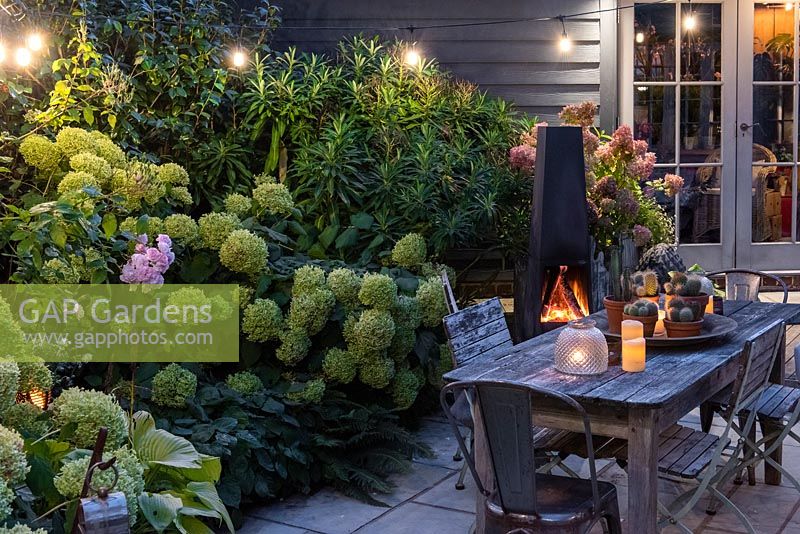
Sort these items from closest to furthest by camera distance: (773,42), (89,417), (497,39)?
(89,417) → (497,39) → (773,42)

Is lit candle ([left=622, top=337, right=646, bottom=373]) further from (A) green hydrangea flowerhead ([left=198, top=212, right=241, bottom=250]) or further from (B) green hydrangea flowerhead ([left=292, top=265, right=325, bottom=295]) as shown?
(A) green hydrangea flowerhead ([left=198, top=212, right=241, bottom=250])

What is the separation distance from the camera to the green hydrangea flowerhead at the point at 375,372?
186 inches

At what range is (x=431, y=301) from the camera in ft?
16.6

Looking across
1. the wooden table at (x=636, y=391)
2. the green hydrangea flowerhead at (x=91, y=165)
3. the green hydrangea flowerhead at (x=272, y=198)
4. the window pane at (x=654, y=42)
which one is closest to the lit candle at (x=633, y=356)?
the wooden table at (x=636, y=391)

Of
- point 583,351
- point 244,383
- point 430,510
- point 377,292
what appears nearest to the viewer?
point 583,351

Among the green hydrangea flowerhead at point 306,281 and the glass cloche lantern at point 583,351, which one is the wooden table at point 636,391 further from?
the green hydrangea flowerhead at point 306,281

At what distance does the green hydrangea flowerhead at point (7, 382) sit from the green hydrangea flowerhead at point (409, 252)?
117 inches

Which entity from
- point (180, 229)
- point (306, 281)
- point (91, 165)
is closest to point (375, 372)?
point (306, 281)

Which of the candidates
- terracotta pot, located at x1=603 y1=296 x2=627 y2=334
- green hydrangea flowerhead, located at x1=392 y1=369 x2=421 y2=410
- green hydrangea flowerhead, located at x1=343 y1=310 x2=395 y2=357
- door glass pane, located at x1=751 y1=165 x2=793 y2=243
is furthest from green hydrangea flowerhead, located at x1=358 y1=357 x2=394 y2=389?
door glass pane, located at x1=751 y1=165 x2=793 y2=243

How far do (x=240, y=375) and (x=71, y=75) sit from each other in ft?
5.96

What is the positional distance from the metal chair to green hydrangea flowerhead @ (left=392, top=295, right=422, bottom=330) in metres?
1.78

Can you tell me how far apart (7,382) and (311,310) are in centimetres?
213

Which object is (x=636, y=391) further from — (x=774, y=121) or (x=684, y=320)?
(x=774, y=121)

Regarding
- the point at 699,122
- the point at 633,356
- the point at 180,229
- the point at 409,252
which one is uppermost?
the point at 699,122
